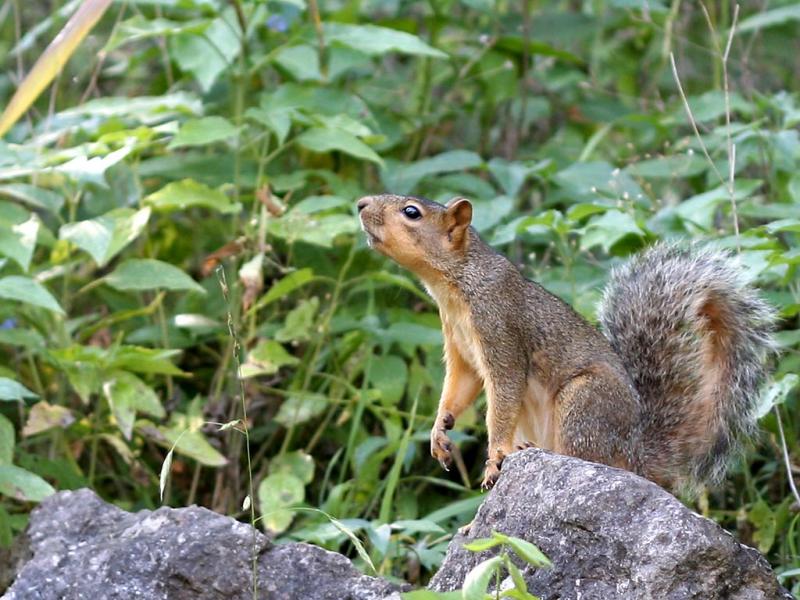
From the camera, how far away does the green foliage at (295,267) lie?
3564 mm

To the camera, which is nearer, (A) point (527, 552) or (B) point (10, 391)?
(A) point (527, 552)

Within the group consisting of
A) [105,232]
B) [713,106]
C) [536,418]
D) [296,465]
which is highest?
[713,106]

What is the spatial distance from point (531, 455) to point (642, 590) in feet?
1.41

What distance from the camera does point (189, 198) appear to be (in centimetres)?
392

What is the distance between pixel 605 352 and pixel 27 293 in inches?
56.3

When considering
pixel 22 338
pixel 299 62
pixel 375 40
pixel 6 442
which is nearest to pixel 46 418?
pixel 22 338

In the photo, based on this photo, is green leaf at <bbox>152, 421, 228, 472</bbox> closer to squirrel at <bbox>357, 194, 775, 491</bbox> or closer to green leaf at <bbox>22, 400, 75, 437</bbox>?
green leaf at <bbox>22, 400, 75, 437</bbox>

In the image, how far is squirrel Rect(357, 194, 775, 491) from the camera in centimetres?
305

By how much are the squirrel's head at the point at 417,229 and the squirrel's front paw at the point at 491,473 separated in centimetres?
52

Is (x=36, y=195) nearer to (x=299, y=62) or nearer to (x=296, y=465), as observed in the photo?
(x=299, y=62)

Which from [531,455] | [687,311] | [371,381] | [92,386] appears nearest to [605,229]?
[687,311]

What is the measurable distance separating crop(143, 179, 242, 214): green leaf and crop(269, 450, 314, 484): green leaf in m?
0.74

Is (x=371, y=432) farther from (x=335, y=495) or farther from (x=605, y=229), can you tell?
(x=605, y=229)

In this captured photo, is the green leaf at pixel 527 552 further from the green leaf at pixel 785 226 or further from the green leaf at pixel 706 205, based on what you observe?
the green leaf at pixel 706 205
